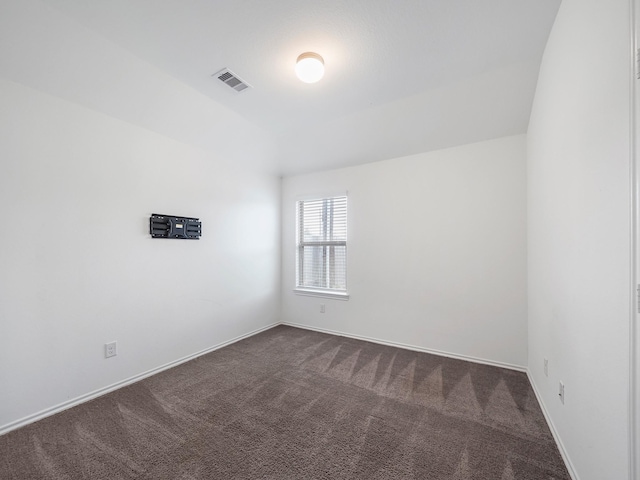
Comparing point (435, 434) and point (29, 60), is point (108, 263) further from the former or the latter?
point (435, 434)

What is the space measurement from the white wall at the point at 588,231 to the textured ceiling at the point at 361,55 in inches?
15.1

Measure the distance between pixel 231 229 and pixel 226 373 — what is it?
1788mm

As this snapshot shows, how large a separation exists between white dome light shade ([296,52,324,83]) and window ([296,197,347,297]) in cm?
203

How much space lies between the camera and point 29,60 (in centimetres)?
179

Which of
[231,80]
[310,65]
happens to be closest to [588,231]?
[310,65]

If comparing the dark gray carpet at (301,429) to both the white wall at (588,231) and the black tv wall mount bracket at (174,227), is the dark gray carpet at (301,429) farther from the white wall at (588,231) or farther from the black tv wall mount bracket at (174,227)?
the black tv wall mount bracket at (174,227)

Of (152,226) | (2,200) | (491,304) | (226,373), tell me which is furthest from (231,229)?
(491,304)

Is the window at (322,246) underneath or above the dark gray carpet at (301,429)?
above

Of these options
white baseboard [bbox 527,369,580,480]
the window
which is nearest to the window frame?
the window

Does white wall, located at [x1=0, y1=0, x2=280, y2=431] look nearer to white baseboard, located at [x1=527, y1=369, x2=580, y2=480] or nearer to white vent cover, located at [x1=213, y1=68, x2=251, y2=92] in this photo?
white vent cover, located at [x1=213, y1=68, x2=251, y2=92]

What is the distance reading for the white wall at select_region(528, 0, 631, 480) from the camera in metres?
1.00


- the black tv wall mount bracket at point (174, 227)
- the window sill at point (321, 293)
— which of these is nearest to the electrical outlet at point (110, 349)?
the black tv wall mount bracket at point (174, 227)

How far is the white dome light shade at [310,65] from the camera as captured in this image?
1.98 m

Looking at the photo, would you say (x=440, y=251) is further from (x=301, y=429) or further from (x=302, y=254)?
(x=301, y=429)
